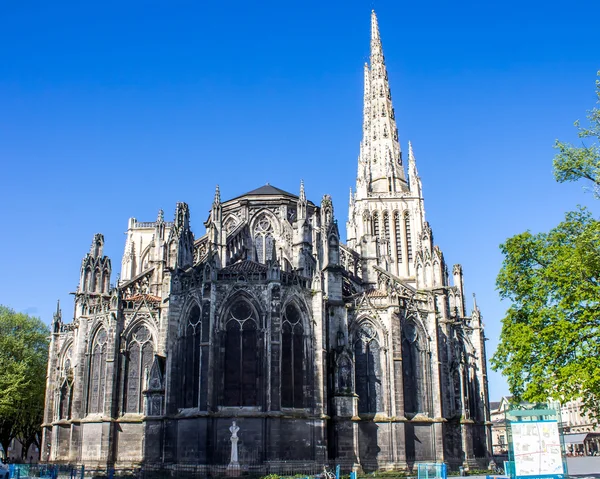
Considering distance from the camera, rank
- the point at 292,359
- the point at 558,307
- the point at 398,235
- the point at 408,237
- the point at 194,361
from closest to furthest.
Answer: the point at 558,307
the point at 292,359
the point at 194,361
the point at 408,237
the point at 398,235

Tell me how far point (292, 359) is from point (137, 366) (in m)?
10.3

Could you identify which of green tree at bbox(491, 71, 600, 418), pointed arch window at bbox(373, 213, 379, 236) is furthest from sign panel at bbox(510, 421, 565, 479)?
pointed arch window at bbox(373, 213, 379, 236)

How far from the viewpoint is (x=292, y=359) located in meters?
34.1

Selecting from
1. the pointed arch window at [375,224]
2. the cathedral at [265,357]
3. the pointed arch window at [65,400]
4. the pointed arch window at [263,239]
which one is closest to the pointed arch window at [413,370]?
the cathedral at [265,357]

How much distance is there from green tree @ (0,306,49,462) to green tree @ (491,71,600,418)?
36706mm

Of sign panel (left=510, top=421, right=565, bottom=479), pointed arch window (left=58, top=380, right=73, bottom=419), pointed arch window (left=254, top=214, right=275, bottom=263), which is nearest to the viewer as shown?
sign panel (left=510, top=421, right=565, bottom=479)

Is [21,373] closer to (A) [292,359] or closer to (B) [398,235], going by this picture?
(A) [292,359]

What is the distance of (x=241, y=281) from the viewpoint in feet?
112

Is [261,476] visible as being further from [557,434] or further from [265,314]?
[557,434]

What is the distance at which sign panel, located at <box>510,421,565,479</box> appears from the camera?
19.1 m

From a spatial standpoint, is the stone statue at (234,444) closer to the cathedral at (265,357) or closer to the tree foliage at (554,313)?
the cathedral at (265,357)

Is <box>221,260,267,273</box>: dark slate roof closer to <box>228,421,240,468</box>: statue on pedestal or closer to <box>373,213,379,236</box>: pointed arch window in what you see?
<box>228,421,240,468</box>: statue on pedestal

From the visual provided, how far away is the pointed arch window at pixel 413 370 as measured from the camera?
37734 millimetres

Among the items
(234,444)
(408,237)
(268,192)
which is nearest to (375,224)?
(408,237)
